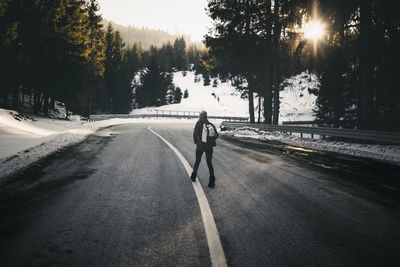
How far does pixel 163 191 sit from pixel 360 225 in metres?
3.48

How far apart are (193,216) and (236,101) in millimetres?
96322

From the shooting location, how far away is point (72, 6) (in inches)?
1092

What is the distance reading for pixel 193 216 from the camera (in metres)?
4.11

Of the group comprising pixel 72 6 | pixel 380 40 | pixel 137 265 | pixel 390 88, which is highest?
pixel 72 6

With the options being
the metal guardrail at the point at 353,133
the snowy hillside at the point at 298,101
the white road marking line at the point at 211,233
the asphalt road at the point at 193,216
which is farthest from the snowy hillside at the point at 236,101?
the white road marking line at the point at 211,233

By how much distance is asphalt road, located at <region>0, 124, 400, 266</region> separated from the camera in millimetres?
2982

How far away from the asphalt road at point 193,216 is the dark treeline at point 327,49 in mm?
8701

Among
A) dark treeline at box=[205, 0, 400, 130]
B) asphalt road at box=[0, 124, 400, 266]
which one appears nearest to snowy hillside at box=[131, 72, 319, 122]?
dark treeline at box=[205, 0, 400, 130]

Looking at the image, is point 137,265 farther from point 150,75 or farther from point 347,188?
point 150,75

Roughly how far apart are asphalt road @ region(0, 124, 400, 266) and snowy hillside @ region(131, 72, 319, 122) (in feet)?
214

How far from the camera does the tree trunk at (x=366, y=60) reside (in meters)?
12.6

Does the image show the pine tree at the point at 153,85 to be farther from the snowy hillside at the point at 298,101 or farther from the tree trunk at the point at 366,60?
the tree trunk at the point at 366,60

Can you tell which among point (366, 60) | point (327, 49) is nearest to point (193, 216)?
point (366, 60)

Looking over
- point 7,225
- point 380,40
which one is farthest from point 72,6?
point 7,225
